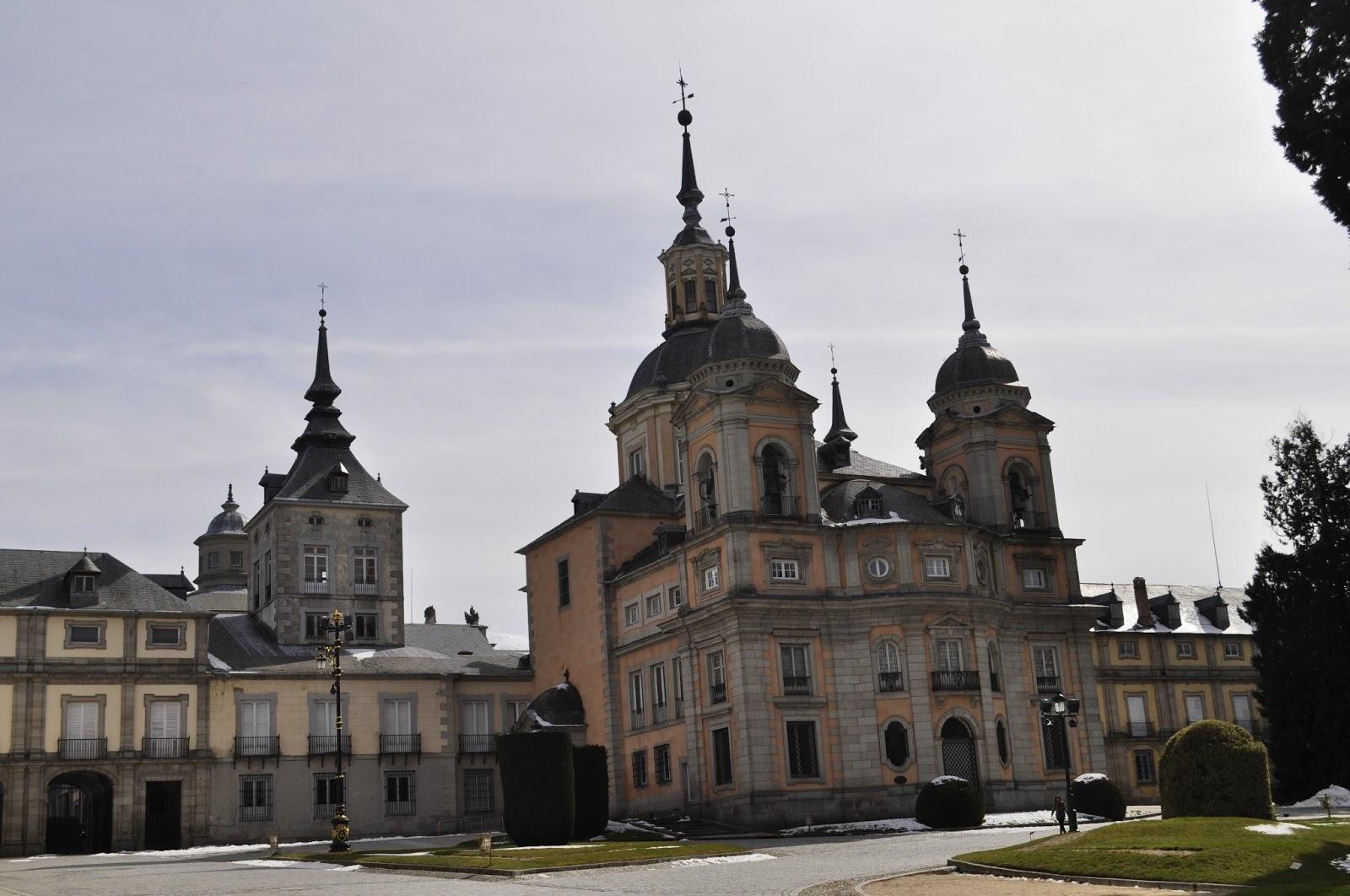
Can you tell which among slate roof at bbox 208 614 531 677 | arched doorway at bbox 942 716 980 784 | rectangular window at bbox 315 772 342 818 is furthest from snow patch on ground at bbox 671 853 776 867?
slate roof at bbox 208 614 531 677

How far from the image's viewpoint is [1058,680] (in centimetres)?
5788

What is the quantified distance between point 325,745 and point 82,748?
30.6 feet

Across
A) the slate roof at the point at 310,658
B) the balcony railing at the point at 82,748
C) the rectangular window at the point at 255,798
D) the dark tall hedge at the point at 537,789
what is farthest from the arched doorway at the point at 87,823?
the dark tall hedge at the point at 537,789

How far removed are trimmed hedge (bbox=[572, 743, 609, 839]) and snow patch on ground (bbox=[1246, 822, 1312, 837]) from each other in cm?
2392

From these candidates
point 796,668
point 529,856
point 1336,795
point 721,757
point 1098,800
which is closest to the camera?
point 529,856

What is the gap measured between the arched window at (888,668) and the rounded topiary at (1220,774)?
72.0 ft

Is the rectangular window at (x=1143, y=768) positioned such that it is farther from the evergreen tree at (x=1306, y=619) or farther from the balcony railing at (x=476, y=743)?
the balcony railing at (x=476, y=743)

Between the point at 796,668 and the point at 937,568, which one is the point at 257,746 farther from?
the point at 937,568

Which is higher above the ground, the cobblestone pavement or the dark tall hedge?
the dark tall hedge

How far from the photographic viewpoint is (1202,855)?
2352cm

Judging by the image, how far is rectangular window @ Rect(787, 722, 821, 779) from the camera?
51344 mm

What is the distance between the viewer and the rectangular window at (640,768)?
5812 centimetres

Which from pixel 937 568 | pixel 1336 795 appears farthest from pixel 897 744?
pixel 1336 795

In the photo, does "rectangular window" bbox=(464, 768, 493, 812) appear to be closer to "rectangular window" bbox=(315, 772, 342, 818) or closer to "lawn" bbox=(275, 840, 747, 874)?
"rectangular window" bbox=(315, 772, 342, 818)
